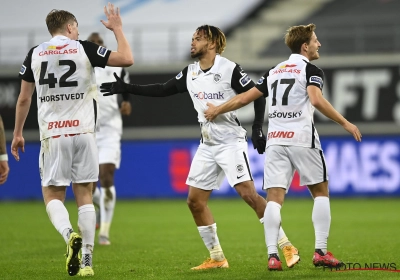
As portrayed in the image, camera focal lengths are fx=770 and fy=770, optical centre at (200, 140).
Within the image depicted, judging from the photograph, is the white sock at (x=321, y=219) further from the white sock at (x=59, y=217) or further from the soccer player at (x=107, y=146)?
the soccer player at (x=107, y=146)

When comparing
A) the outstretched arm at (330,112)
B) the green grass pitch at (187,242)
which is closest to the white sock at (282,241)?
the green grass pitch at (187,242)

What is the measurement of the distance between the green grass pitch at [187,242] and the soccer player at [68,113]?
23.8 inches

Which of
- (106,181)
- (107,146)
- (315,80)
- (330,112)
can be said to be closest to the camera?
(330,112)

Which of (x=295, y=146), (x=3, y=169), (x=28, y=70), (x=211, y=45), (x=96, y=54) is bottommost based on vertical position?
(x=3, y=169)

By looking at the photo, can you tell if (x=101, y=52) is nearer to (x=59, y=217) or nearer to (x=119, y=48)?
(x=119, y=48)

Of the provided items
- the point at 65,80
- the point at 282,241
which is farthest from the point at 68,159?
the point at 282,241

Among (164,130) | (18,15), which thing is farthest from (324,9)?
(18,15)

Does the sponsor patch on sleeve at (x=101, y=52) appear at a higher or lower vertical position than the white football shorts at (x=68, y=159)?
higher

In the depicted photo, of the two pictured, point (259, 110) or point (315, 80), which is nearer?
point (315, 80)

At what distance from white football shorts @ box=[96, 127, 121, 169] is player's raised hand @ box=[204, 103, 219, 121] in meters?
3.30

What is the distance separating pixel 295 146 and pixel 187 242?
349cm

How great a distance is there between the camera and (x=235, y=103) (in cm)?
678

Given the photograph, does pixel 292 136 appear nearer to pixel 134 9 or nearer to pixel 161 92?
pixel 161 92

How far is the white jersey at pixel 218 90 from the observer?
Result: 23.1ft
